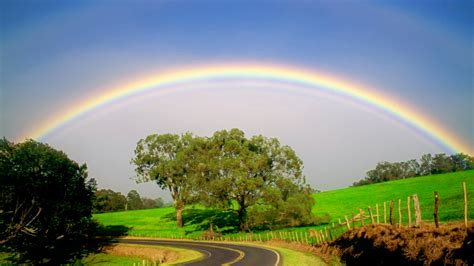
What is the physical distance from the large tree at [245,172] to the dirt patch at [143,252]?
11615mm

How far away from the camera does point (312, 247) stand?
118 feet

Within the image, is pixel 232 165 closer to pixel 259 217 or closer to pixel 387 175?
pixel 259 217

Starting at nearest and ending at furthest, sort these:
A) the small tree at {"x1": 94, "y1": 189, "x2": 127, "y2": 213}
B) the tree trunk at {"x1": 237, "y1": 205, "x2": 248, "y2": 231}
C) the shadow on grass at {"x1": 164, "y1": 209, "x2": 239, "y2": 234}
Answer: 1. the tree trunk at {"x1": 237, "y1": 205, "x2": 248, "y2": 231}
2. the shadow on grass at {"x1": 164, "y1": 209, "x2": 239, "y2": 234}
3. the small tree at {"x1": 94, "y1": 189, "x2": 127, "y2": 213}

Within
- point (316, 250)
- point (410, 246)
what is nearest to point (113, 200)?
point (316, 250)

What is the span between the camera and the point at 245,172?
2152 inches

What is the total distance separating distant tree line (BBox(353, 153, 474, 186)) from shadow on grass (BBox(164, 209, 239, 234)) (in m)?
123

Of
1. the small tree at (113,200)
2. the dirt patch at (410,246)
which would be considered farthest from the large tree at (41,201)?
the small tree at (113,200)

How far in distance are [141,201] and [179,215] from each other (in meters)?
130

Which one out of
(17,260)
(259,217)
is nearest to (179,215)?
(259,217)

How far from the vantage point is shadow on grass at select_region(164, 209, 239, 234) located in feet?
220

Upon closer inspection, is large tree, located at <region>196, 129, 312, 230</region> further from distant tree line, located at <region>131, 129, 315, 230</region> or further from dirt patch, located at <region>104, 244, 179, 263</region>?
dirt patch, located at <region>104, 244, 179, 263</region>

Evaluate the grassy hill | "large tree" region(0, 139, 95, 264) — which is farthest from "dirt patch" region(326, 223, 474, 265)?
"large tree" region(0, 139, 95, 264)

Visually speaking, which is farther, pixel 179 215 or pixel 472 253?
pixel 179 215

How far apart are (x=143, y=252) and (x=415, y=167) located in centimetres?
17449
